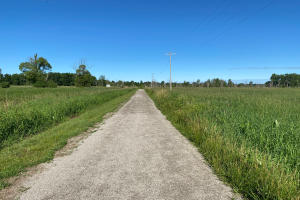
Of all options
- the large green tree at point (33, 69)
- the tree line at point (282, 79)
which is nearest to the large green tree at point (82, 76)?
the large green tree at point (33, 69)

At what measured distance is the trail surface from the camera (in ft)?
8.81

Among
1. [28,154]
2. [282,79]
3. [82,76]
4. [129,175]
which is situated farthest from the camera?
[282,79]

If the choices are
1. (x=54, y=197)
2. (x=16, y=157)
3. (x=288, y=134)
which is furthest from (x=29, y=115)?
(x=288, y=134)

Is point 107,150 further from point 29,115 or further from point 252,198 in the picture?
point 29,115

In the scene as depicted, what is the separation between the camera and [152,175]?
10.8 feet

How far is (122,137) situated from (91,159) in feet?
6.67

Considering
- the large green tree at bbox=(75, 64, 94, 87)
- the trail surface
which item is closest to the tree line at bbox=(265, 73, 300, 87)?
the large green tree at bbox=(75, 64, 94, 87)

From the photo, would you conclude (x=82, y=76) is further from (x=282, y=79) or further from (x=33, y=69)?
(x=282, y=79)

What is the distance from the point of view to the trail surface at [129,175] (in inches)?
106

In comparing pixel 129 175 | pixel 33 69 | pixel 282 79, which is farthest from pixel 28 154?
pixel 282 79

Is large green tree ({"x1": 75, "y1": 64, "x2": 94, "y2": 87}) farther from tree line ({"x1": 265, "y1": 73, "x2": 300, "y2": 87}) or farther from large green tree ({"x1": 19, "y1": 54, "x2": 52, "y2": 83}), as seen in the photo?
tree line ({"x1": 265, "y1": 73, "x2": 300, "y2": 87})

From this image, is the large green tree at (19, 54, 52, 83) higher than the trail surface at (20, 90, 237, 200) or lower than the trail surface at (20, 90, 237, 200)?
higher

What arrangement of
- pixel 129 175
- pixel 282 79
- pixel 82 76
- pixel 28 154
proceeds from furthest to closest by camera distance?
pixel 282 79 → pixel 82 76 → pixel 28 154 → pixel 129 175

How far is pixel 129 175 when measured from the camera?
3283 millimetres
